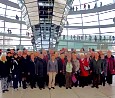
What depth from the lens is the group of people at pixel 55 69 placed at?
38.9 feet

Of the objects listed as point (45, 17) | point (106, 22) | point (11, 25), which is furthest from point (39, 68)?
point (11, 25)

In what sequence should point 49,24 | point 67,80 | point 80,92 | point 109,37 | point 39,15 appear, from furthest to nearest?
point 109,37, point 49,24, point 39,15, point 67,80, point 80,92

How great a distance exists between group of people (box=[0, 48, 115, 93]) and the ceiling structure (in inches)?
369

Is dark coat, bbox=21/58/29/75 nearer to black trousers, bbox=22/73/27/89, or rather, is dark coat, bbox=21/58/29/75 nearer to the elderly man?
black trousers, bbox=22/73/27/89

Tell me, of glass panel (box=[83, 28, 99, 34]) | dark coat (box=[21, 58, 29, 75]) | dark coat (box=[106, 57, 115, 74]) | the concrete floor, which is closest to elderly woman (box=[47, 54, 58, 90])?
the concrete floor

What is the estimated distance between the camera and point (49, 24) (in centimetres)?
3016

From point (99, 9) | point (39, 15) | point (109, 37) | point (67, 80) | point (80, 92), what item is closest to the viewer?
point (80, 92)

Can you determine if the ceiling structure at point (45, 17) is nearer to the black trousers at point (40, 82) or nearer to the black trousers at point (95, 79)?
the black trousers at point (95, 79)

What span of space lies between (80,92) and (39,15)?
54.8 feet

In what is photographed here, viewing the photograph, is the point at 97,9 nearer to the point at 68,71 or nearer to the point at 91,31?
the point at 91,31

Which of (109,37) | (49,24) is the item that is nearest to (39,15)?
(49,24)

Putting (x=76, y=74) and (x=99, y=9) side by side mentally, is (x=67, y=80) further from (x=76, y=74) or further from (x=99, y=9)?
(x=99, y=9)

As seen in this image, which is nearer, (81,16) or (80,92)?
(80,92)

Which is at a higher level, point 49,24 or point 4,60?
point 49,24
